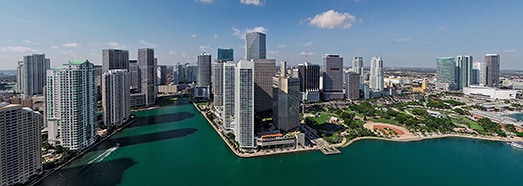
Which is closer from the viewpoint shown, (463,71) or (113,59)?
(113,59)

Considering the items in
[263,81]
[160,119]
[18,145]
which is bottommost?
[160,119]

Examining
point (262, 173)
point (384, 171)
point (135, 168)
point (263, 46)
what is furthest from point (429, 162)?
point (263, 46)

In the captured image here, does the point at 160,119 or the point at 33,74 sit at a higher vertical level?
the point at 33,74

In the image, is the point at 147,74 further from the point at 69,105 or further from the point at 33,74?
the point at 69,105

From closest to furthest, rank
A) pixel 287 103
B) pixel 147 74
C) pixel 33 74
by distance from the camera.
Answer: pixel 287 103 < pixel 147 74 < pixel 33 74

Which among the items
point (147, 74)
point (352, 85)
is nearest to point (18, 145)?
point (147, 74)

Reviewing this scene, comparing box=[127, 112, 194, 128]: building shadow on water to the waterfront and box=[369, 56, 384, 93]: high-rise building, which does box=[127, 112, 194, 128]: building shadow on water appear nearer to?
the waterfront
